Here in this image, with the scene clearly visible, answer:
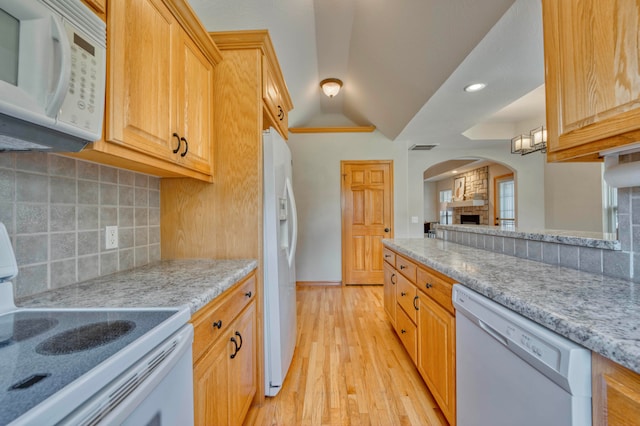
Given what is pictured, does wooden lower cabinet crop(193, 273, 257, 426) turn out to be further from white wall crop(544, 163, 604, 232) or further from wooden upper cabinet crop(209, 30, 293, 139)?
white wall crop(544, 163, 604, 232)

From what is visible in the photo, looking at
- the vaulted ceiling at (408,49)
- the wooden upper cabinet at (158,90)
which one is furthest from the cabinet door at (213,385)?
the vaulted ceiling at (408,49)

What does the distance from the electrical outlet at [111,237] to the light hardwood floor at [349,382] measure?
1209 mm

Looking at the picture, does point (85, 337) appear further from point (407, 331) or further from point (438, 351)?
point (407, 331)

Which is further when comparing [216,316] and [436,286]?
[436,286]

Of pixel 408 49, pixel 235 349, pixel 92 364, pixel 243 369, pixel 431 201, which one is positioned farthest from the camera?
pixel 431 201

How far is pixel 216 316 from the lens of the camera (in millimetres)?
999

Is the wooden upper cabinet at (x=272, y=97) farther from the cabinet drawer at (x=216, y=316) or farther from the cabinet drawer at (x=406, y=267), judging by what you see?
the cabinet drawer at (x=406, y=267)

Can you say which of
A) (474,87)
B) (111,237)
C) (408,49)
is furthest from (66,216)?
(474,87)

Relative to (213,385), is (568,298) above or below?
above

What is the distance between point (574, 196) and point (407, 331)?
432 centimetres

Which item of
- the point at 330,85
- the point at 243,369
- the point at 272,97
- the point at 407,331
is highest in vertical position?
the point at 330,85

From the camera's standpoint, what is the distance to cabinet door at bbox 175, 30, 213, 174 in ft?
4.10

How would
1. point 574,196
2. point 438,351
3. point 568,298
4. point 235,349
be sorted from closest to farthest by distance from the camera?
point 568,298 < point 235,349 < point 438,351 < point 574,196

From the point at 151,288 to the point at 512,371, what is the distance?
1302 mm
